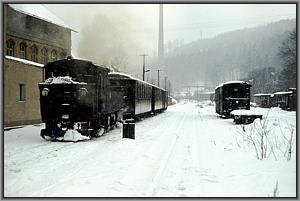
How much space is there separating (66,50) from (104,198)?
9.87m

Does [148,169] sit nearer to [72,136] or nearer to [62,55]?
[72,136]

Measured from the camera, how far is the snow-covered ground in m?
7.22

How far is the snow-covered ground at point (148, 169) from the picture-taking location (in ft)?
23.7

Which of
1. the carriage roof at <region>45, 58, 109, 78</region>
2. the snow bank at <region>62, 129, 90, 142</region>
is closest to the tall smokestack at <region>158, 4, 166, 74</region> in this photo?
the carriage roof at <region>45, 58, 109, 78</region>

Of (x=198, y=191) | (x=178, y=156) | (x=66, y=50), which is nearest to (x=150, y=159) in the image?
(x=178, y=156)

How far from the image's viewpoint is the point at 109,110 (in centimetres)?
1789

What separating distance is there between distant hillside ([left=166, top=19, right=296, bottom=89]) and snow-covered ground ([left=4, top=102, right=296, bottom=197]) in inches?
69.1

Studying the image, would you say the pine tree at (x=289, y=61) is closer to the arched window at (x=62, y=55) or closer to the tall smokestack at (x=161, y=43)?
the tall smokestack at (x=161, y=43)

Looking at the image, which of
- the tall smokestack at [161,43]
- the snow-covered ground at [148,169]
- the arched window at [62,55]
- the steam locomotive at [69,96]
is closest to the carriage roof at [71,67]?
the steam locomotive at [69,96]

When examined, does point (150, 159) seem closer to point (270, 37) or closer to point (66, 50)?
point (270, 37)

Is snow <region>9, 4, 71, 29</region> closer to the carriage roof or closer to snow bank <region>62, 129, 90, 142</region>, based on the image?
the carriage roof

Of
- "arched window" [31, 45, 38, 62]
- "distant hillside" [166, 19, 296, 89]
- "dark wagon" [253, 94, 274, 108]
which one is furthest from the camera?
"arched window" [31, 45, 38, 62]

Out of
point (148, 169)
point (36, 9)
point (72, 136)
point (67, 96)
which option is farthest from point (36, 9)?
point (72, 136)

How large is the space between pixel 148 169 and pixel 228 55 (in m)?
4.06
